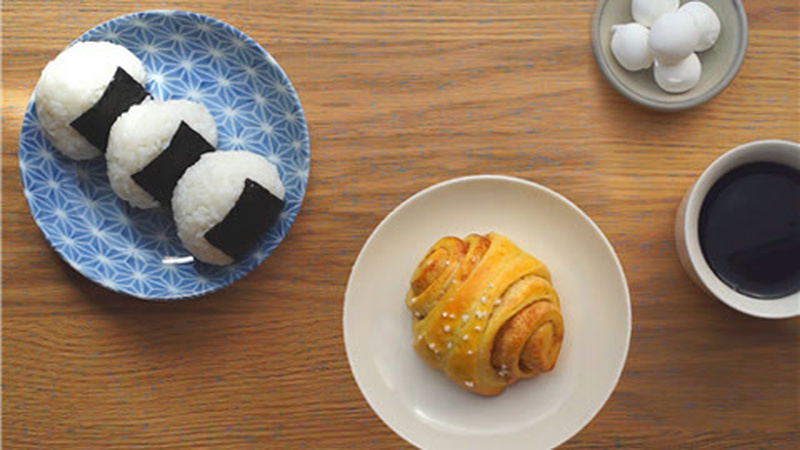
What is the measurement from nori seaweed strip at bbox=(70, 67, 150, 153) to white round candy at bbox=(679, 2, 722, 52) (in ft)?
2.61

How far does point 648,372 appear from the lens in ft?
3.49

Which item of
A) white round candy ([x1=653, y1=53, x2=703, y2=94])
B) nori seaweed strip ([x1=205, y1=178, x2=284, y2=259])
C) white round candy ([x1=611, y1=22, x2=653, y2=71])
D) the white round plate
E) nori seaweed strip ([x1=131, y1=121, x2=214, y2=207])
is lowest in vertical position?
the white round plate

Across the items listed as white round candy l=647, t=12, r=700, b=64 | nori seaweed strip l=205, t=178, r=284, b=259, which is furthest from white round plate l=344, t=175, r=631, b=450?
white round candy l=647, t=12, r=700, b=64

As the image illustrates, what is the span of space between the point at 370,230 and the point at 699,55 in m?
0.55

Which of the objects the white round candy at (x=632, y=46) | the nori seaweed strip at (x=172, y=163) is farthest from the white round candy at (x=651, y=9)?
the nori seaweed strip at (x=172, y=163)

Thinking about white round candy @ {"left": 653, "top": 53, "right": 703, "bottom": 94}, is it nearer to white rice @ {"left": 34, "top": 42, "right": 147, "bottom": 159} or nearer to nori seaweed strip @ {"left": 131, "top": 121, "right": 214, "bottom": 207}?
nori seaweed strip @ {"left": 131, "top": 121, "right": 214, "bottom": 207}

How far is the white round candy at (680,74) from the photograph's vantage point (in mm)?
1011

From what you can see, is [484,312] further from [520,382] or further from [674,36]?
[674,36]

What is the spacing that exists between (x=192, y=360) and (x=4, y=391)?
11.6 inches

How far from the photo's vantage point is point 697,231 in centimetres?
97

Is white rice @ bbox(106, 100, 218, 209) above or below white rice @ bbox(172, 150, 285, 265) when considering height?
above

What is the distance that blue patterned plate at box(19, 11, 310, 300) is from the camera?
3.36ft

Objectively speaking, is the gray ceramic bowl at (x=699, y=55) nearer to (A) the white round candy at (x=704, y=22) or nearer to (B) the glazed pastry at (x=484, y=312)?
(A) the white round candy at (x=704, y=22)

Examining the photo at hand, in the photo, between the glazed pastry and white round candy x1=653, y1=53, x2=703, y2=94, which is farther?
white round candy x1=653, y1=53, x2=703, y2=94
